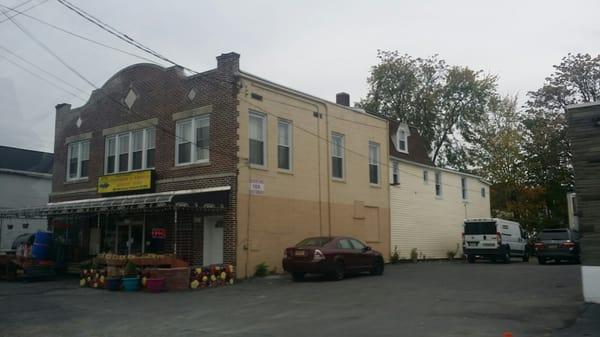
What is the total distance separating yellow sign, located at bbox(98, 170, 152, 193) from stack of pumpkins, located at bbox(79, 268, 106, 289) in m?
4.48

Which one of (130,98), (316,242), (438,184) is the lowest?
(316,242)

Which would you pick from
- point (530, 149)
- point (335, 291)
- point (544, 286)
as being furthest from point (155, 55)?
point (530, 149)

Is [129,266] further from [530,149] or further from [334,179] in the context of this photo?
[530,149]

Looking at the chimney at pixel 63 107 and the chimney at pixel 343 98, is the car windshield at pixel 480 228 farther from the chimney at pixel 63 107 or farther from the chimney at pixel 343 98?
the chimney at pixel 63 107

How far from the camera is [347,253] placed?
63.3 ft

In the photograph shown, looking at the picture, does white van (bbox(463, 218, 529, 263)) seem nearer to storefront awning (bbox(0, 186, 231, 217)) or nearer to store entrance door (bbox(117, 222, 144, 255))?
storefront awning (bbox(0, 186, 231, 217))

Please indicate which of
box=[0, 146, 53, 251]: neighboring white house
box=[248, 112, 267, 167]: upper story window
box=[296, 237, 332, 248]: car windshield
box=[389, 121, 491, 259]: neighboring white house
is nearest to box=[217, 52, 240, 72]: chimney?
box=[248, 112, 267, 167]: upper story window

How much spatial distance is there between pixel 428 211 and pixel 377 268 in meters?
11.9

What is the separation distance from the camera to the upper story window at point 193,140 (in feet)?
69.8

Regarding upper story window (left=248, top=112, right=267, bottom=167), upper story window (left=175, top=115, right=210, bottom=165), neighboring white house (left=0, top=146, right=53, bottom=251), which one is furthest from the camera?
neighboring white house (left=0, top=146, right=53, bottom=251)

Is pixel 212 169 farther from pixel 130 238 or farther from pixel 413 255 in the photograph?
pixel 413 255

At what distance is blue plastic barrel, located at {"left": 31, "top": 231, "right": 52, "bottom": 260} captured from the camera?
21328 mm

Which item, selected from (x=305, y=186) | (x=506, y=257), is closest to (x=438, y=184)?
(x=506, y=257)

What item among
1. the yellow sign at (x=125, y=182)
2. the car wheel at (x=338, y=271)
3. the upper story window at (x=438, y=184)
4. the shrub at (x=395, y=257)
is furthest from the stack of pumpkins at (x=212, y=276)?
the upper story window at (x=438, y=184)
